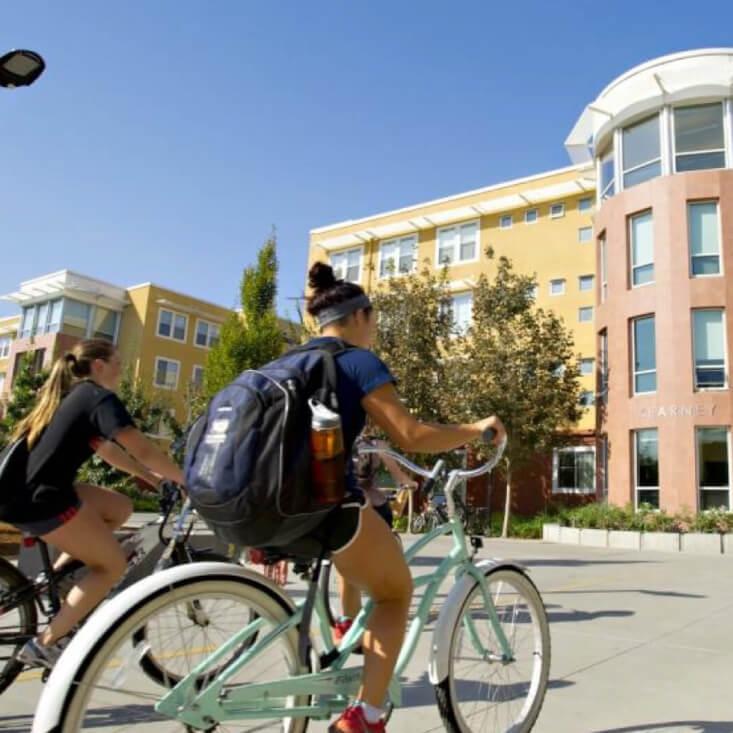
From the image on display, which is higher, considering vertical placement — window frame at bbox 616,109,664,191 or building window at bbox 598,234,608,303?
window frame at bbox 616,109,664,191

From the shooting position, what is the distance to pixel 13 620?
3.53 metres

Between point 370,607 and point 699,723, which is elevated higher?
point 370,607

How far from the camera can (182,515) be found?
3736 mm

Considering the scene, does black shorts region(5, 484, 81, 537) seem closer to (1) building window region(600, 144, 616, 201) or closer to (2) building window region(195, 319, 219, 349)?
(1) building window region(600, 144, 616, 201)

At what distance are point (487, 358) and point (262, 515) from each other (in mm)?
19565

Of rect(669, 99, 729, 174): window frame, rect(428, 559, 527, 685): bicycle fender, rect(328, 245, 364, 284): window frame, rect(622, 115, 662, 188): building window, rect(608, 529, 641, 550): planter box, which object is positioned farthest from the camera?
rect(328, 245, 364, 284): window frame

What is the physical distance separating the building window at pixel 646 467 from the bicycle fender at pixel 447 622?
18.8 m

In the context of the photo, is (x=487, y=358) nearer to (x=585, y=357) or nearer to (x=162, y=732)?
(x=585, y=357)

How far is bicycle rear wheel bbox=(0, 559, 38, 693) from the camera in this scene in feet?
11.5

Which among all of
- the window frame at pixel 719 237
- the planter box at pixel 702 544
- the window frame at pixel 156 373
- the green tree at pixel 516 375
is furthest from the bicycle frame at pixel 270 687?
the window frame at pixel 156 373

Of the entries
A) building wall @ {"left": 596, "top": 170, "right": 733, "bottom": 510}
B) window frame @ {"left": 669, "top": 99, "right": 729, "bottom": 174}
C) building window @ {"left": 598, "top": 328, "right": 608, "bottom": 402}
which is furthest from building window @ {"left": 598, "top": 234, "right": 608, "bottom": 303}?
window frame @ {"left": 669, "top": 99, "right": 729, "bottom": 174}

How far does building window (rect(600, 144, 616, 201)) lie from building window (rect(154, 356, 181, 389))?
30673mm

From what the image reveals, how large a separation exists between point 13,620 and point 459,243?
31909mm

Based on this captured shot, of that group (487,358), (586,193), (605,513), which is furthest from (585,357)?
(605,513)
